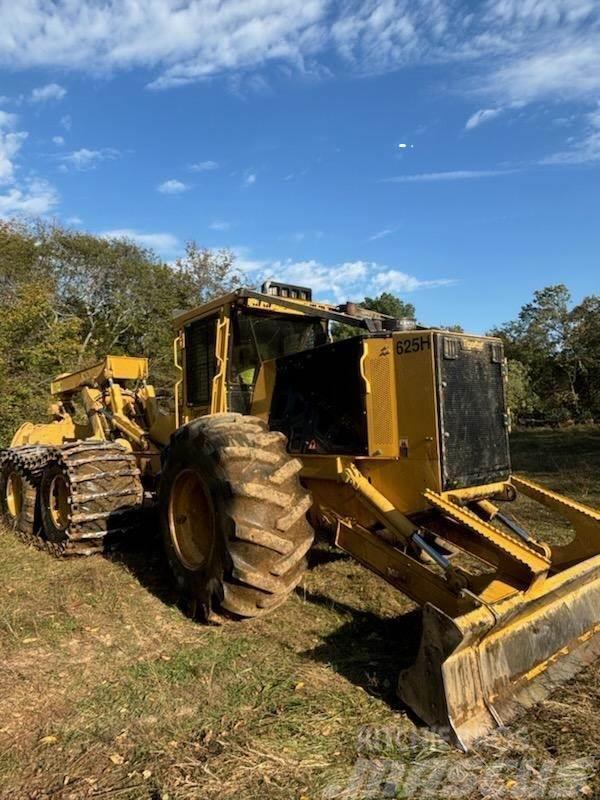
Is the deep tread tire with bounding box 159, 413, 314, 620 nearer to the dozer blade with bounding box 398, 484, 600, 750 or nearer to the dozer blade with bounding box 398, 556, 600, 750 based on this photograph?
the dozer blade with bounding box 398, 484, 600, 750

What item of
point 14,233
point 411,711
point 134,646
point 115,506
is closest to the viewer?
point 411,711

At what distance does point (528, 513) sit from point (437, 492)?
4.62m

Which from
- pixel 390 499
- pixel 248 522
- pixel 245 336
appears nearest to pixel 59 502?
pixel 245 336

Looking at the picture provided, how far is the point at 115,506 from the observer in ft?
22.0

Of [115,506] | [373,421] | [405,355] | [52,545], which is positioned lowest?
[52,545]

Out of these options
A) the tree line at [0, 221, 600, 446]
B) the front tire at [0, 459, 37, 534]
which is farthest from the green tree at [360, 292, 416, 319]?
the front tire at [0, 459, 37, 534]

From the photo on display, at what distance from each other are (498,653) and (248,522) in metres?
1.81

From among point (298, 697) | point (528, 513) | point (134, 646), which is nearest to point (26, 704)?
point (134, 646)

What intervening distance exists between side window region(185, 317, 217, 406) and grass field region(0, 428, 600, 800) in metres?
2.04

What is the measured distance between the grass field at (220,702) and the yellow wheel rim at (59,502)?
141 centimetres

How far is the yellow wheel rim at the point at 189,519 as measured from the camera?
210 inches

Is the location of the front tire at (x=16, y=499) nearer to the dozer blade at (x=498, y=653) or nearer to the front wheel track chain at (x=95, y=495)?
the front wheel track chain at (x=95, y=495)

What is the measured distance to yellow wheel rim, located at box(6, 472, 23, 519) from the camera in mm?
8930

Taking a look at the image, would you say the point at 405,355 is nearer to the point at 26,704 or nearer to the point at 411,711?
the point at 411,711
